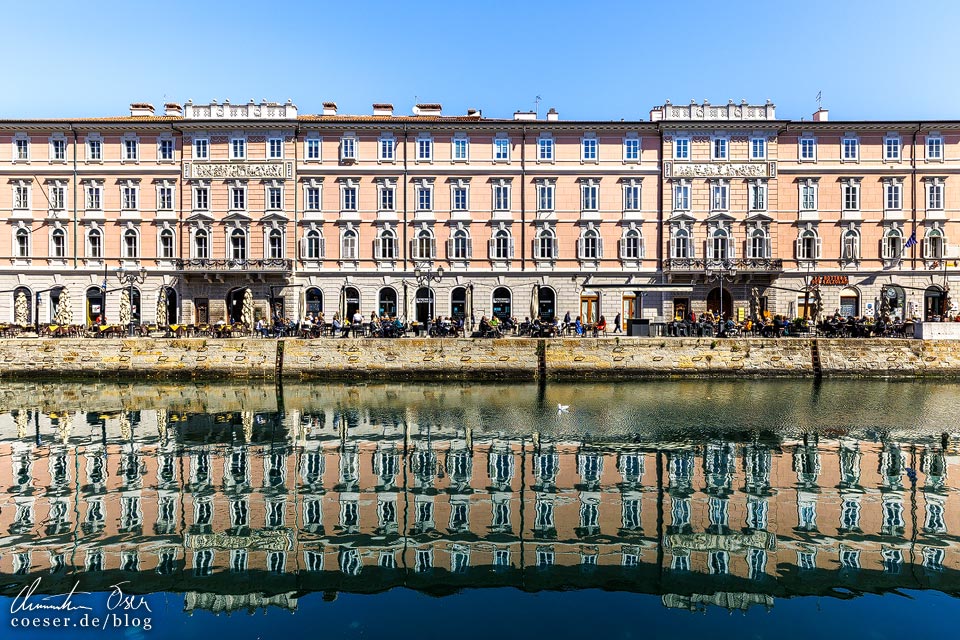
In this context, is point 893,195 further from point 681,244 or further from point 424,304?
point 424,304

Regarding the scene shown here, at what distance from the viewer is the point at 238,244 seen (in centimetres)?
4828

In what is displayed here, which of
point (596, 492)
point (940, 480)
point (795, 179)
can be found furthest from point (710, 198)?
point (596, 492)

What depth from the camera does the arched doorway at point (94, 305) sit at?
4719 centimetres

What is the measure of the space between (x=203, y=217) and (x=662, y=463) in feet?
132

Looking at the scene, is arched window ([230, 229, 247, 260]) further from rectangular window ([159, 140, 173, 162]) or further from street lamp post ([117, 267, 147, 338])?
rectangular window ([159, 140, 173, 162])

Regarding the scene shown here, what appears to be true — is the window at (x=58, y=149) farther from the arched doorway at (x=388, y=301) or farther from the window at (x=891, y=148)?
the window at (x=891, y=148)

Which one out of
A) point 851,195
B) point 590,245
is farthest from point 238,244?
point 851,195

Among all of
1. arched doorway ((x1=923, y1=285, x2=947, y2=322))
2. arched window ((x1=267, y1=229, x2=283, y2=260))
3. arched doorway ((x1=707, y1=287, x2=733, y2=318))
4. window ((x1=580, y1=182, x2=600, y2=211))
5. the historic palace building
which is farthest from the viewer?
window ((x1=580, y1=182, x2=600, y2=211))

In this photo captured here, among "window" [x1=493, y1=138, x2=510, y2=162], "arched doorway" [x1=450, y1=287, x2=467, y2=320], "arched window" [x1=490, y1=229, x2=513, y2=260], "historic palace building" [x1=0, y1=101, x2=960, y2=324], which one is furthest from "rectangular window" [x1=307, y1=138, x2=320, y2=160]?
"arched window" [x1=490, y1=229, x2=513, y2=260]

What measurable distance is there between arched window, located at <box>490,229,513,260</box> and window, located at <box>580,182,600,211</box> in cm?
588

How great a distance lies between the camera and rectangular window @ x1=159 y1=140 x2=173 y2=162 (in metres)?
48.1

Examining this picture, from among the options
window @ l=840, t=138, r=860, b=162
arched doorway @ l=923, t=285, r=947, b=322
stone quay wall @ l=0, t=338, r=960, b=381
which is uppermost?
window @ l=840, t=138, r=860, b=162

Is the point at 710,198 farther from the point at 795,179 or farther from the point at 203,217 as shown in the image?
the point at 203,217

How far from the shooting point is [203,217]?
4784cm
